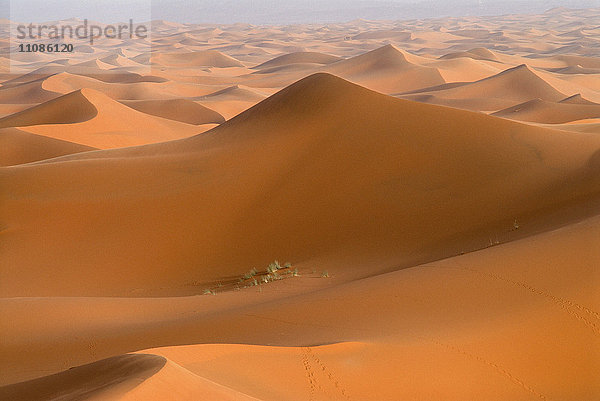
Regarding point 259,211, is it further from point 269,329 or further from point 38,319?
point 269,329

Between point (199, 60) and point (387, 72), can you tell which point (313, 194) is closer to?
point (387, 72)

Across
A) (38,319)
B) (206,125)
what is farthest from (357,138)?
(206,125)

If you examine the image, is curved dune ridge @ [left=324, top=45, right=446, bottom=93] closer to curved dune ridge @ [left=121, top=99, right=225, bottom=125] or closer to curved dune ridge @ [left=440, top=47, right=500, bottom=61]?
curved dune ridge @ [left=440, top=47, right=500, bottom=61]

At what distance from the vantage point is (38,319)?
26.6 ft

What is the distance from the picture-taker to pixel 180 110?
40312 mm

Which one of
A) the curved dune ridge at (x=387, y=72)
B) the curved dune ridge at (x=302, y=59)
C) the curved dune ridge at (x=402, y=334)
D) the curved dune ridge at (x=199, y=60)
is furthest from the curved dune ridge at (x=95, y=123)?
the curved dune ridge at (x=199, y=60)

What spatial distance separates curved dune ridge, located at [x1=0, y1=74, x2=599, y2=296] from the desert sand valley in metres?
0.05

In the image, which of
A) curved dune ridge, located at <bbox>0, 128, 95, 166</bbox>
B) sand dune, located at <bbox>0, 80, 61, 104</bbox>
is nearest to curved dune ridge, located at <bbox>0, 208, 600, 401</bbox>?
curved dune ridge, located at <bbox>0, 128, 95, 166</bbox>

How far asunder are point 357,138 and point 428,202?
3.55 m

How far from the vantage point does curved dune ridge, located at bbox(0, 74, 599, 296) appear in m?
11.1

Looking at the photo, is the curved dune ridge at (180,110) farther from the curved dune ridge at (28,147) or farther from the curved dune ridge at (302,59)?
the curved dune ridge at (302,59)

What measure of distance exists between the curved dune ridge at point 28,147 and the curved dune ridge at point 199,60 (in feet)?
171

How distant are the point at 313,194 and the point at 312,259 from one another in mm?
2543

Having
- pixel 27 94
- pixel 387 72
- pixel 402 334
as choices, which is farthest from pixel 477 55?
pixel 402 334
